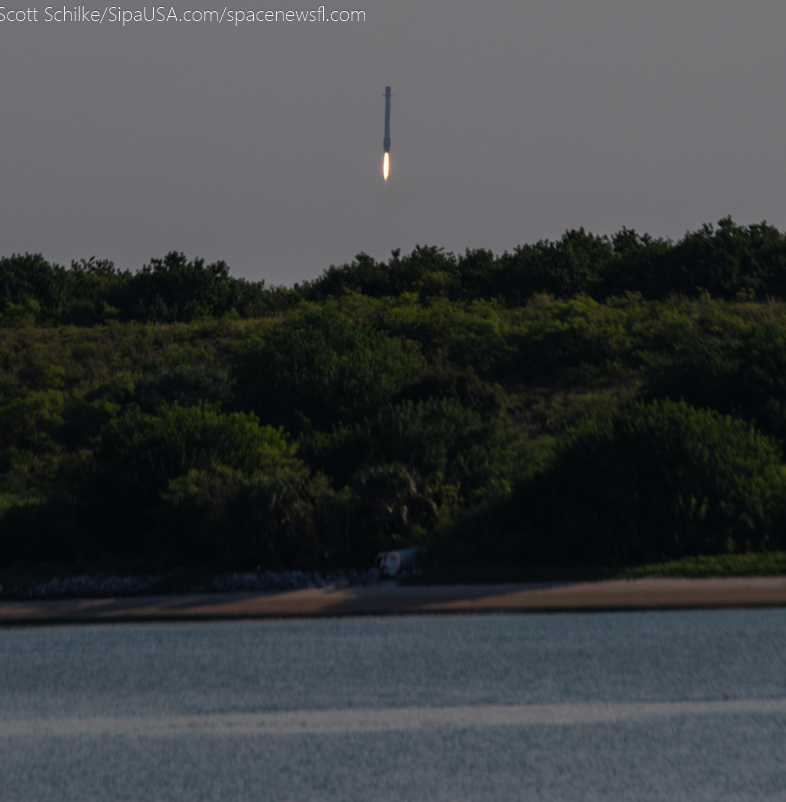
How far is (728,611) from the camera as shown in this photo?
8.88m

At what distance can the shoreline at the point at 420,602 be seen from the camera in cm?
954

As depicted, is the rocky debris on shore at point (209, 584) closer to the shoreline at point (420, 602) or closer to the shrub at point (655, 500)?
the shoreline at point (420, 602)

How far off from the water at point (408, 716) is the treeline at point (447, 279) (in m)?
31.8

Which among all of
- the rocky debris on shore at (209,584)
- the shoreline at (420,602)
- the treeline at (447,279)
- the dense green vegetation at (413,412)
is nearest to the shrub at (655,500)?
the dense green vegetation at (413,412)

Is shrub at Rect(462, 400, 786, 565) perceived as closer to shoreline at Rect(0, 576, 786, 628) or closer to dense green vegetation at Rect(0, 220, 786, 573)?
dense green vegetation at Rect(0, 220, 786, 573)

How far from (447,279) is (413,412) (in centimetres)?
2628

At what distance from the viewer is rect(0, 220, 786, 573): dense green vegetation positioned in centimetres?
1188

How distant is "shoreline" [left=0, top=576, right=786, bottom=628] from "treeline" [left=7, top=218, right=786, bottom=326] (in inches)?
1086

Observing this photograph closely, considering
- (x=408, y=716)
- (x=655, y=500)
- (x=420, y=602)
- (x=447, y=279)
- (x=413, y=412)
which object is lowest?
(x=420, y=602)

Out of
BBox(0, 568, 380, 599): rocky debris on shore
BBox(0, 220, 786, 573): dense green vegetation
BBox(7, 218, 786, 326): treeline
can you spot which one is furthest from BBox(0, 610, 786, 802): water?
BBox(7, 218, 786, 326): treeline

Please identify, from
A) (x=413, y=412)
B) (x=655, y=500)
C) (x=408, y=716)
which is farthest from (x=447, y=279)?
(x=408, y=716)

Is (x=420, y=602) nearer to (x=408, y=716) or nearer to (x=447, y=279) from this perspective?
(x=408, y=716)

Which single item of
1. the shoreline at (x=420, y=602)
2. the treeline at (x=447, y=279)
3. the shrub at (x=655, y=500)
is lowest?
the shoreline at (x=420, y=602)

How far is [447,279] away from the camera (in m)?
41.1
